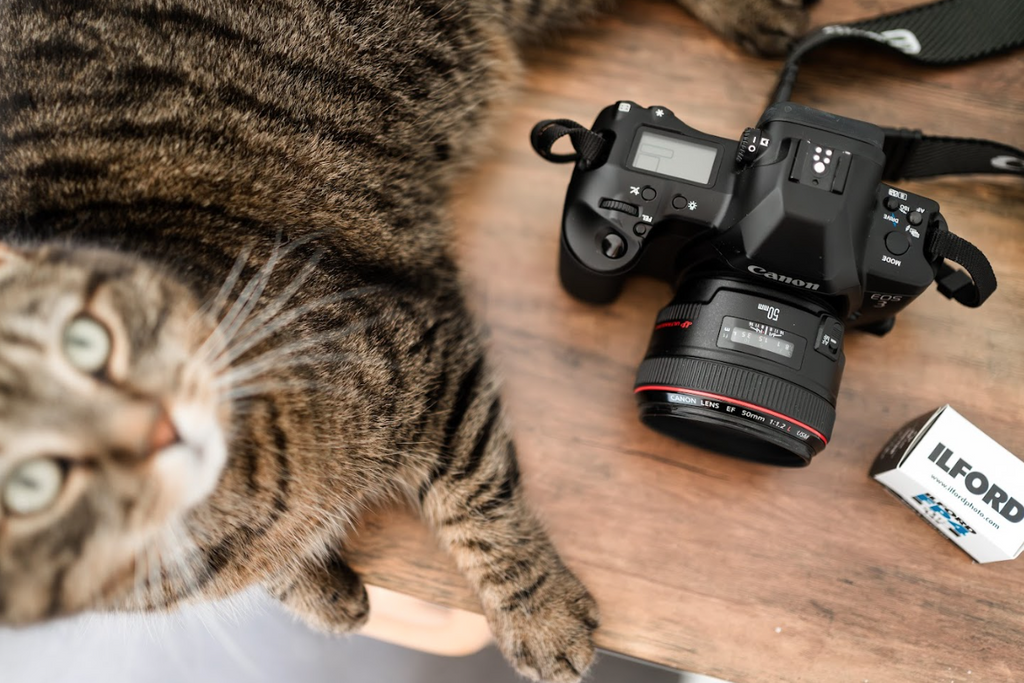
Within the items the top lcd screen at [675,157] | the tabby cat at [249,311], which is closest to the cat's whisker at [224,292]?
the tabby cat at [249,311]

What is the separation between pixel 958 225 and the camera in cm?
75

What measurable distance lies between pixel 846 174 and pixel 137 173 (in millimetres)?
625

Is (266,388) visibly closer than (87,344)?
No

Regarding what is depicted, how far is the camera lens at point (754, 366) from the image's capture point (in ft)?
1.91

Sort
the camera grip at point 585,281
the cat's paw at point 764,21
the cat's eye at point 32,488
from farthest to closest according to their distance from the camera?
1. the cat's paw at point 764,21
2. the camera grip at point 585,281
3. the cat's eye at point 32,488

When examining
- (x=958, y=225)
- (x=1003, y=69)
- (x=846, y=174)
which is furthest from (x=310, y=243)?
(x=1003, y=69)

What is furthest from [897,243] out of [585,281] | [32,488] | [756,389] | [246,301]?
[32,488]

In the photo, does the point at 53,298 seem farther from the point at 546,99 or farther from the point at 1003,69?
the point at 1003,69

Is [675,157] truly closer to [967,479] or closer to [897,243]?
[897,243]

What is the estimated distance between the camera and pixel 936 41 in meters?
0.76

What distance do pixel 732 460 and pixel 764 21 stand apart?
49 cm

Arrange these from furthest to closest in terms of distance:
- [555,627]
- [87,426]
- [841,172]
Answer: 1. [555,627]
2. [841,172]
3. [87,426]

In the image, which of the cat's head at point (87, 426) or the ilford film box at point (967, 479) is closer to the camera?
the cat's head at point (87, 426)

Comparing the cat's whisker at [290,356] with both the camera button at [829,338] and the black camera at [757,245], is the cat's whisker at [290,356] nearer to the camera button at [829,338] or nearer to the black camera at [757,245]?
the black camera at [757,245]
